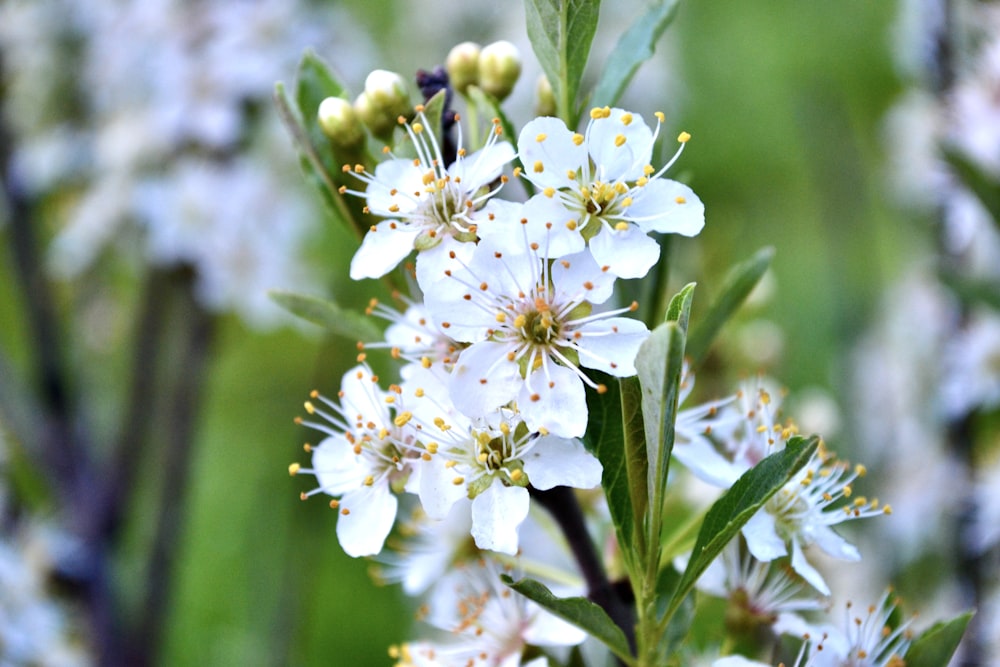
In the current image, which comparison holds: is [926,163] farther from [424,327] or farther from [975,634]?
[424,327]

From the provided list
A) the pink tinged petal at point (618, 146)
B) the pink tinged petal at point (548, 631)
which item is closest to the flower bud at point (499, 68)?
the pink tinged petal at point (618, 146)

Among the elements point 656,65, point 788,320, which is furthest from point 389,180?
point 788,320

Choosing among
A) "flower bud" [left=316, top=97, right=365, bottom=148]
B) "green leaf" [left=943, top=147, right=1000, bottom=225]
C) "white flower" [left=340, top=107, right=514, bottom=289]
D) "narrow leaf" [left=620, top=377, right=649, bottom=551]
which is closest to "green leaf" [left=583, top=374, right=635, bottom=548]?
"narrow leaf" [left=620, top=377, right=649, bottom=551]

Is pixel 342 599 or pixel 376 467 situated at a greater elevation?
pixel 376 467

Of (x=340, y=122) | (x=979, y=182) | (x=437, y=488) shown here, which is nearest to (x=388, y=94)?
(x=340, y=122)

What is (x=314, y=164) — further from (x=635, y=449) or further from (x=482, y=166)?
(x=635, y=449)
